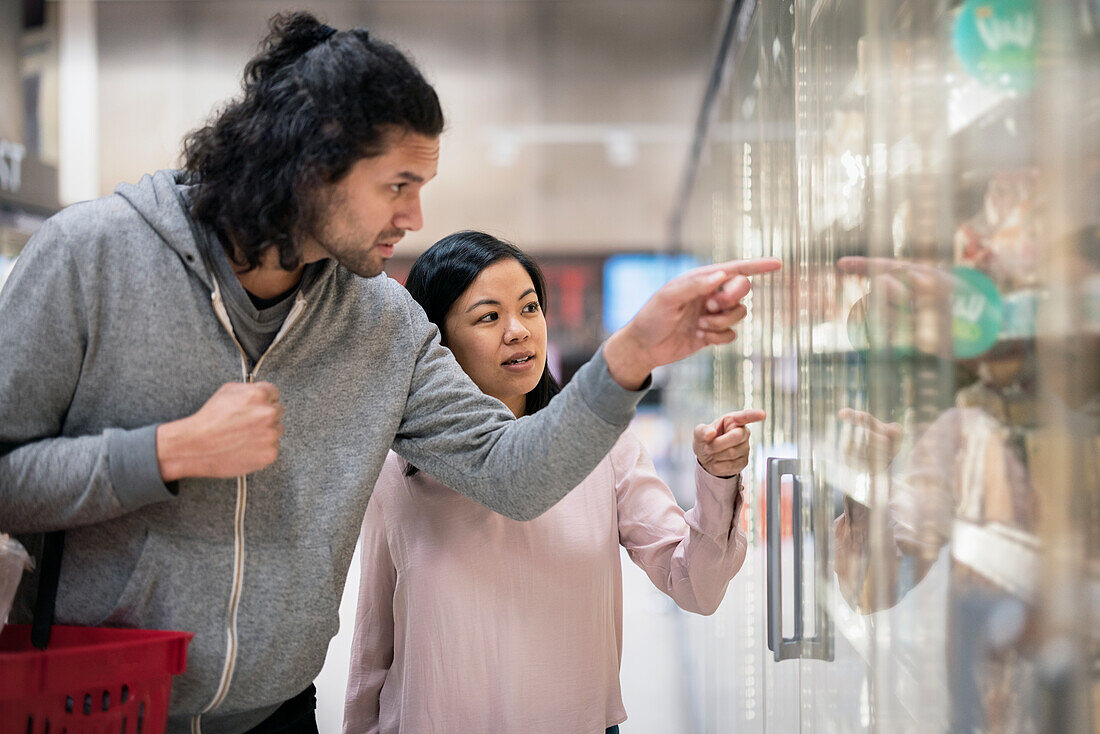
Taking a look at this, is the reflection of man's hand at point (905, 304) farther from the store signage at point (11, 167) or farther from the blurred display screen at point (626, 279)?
the blurred display screen at point (626, 279)

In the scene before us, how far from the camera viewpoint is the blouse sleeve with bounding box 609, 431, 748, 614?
56.1 inches

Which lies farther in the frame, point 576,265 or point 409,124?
point 576,265

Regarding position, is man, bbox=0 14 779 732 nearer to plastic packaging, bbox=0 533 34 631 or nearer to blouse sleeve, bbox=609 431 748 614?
plastic packaging, bbox=0 533 34 631

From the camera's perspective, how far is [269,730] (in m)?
1.30

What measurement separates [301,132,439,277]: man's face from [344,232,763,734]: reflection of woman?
0.45 metres

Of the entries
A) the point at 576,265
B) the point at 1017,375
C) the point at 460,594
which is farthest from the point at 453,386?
the point at 576,265

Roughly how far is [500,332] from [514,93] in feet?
18.1

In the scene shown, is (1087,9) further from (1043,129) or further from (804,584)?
(804,584)

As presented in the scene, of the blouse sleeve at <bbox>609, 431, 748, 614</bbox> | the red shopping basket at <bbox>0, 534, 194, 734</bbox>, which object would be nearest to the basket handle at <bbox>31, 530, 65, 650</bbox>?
the red shopping basket at <bbox>0, 534, 194, 734</bbox>

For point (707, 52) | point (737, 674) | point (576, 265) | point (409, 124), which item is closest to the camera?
point (409, 124)

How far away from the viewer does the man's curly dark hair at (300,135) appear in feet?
3.81

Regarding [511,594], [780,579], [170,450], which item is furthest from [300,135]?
[780,579]

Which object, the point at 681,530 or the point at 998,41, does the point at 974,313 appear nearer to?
the point at 998,41

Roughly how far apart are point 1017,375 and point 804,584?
887mm
